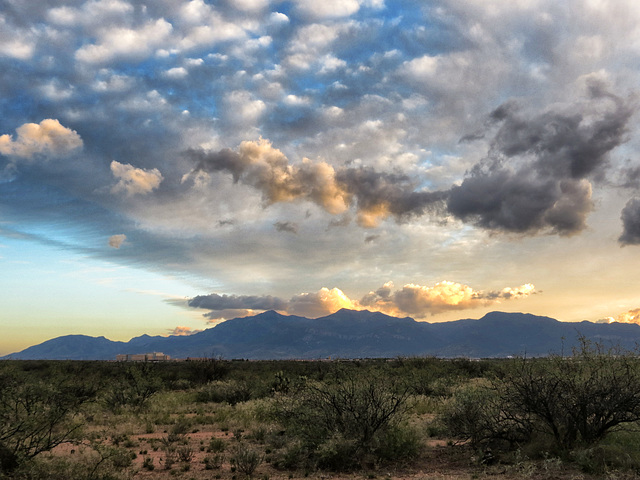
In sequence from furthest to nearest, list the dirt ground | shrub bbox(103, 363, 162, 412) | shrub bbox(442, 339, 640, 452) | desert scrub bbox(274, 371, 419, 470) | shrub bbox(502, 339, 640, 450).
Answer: shrub bbox(103, 363, 162, 412) → desert scrub bbox(274, 371, 419, 470) → shrub bbox(442, 339, 640, 452) → shrub bbox(502, 339, 640, 450) → the dirt ground

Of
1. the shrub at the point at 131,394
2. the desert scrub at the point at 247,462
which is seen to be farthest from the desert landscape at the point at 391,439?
the shrub at the point at 131,394

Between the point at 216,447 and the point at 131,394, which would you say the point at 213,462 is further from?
the point at 131,394

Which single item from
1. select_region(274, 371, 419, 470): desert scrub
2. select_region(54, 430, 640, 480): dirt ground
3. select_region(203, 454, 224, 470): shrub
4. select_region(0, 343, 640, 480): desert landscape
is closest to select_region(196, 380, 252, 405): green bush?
select_region(0, 343, 640, 480): desert landscape

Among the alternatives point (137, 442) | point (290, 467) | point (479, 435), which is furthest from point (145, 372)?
point (479, 435)

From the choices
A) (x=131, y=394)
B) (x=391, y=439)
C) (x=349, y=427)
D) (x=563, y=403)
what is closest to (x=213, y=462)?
(x=349, y=427)

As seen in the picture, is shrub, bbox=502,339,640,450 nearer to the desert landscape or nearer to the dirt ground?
the desert landscape

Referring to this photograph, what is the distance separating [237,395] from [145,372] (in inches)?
535

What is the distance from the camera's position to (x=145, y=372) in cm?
4141

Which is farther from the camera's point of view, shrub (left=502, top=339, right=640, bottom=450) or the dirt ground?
shrub (left=502, top=339, right=640, bottom=450)

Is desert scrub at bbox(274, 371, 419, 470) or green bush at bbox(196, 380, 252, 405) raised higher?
desert scrub at bbox(274, 371, 419, 470)

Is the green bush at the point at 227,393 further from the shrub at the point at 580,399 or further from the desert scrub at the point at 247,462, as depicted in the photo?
the shrub at the point at 580,399

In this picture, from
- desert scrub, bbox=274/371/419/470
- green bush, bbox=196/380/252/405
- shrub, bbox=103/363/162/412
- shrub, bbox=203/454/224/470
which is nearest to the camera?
desert scrub, bbox=274/371/419/470

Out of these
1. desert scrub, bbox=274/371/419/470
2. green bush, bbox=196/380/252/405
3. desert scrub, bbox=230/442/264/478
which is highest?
desert scrub, bbox=274/371/419/470

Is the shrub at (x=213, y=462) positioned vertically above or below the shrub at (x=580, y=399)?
below
